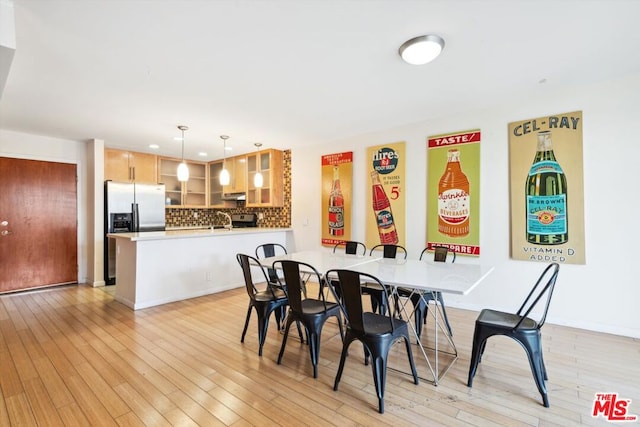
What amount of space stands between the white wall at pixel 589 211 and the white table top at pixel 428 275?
3.85 feet

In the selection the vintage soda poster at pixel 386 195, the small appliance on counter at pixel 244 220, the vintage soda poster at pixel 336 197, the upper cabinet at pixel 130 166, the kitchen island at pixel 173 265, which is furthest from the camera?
the small appliance on counter at pixel 244 220

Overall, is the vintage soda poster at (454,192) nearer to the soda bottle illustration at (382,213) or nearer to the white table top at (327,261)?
the soda bottle illustration at (382,213)

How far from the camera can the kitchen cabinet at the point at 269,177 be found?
18.9 feet

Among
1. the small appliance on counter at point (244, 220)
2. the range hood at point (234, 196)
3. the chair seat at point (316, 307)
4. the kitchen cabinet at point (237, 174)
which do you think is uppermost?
the kitchen cabinet at point (237, 174)

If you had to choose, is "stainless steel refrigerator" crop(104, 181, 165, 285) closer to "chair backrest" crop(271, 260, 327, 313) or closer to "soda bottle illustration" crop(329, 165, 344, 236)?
"soda bottle illustration" crop(329, 165, 344, 236)

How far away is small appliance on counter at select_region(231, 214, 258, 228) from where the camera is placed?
6318 millimetres

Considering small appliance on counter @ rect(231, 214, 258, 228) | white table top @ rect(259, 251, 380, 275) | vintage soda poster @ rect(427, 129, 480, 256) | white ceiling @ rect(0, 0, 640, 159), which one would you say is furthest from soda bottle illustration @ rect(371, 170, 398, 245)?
small appliance on counter @ rect(231, 214, 258, 228)

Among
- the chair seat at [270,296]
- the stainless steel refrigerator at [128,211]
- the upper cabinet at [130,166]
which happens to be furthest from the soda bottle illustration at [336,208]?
the upper cabinet at [130,166]

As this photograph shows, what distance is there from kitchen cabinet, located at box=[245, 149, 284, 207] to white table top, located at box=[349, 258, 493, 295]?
3208mm

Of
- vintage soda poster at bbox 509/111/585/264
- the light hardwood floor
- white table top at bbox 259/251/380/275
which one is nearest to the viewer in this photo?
the light hardwood floor

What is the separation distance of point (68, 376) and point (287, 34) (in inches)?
117

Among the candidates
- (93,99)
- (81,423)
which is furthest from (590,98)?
(93,99)

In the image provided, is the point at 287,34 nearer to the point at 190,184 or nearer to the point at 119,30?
the point at 119,30

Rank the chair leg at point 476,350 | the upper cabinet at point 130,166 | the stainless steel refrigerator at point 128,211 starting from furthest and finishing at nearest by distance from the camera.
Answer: the upper cabinet at point 130,166 → the stainless steel refrigerator at point 128,211 → the chair leg at point 476,350
